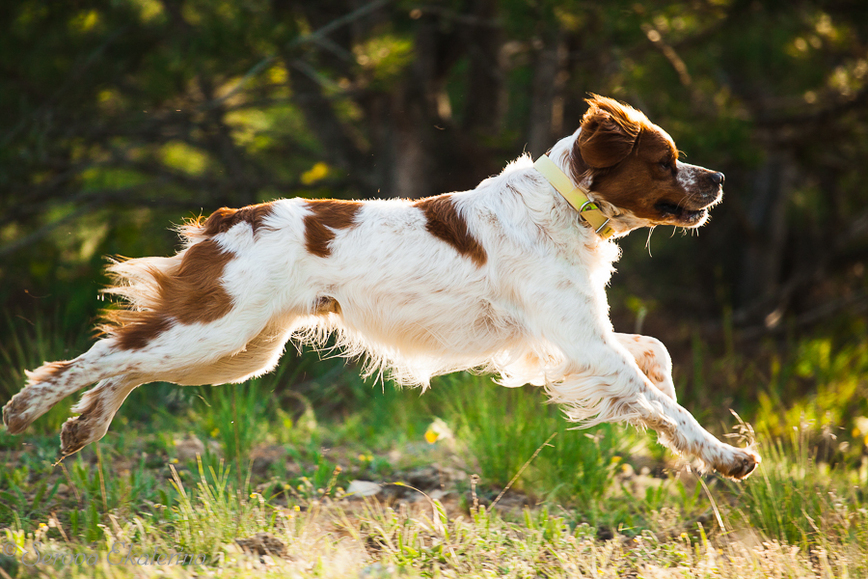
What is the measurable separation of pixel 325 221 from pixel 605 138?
1161 mm

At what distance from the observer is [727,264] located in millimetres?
11328

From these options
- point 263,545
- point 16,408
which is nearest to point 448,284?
point 263,545

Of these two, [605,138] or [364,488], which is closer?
[605,138]

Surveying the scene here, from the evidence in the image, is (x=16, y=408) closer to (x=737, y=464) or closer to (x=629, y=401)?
(x=629, y=401)

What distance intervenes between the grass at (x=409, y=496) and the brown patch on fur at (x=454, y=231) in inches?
32.6

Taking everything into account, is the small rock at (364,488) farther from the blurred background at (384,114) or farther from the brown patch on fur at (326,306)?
the blurred background at (384,114)

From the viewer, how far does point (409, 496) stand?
380 cm

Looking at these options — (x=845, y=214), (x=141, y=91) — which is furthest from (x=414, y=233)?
(x=845, y=214)

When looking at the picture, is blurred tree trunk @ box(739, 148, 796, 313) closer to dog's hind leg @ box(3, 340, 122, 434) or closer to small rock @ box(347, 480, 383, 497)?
small rock @ box(347, 480, 383, 497)

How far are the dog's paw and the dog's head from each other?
93 centimetres

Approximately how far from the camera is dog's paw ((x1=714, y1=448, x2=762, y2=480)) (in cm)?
292

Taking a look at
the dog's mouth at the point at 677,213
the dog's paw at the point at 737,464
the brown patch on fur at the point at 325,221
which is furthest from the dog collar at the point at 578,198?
the dog's paw at the point at 737,464

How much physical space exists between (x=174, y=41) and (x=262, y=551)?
448 cm

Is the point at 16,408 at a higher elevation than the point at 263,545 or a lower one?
higher
